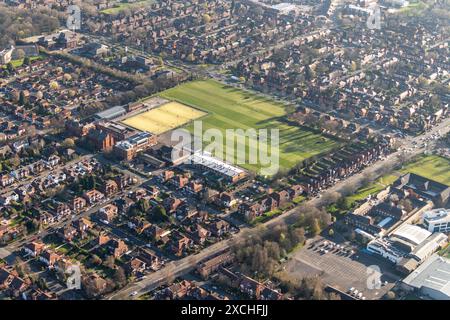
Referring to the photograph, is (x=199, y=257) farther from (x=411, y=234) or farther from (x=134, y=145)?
(x=134, y=145)

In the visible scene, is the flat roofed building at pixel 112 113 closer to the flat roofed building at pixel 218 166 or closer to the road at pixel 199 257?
the flat roofed building at pixel 218 166

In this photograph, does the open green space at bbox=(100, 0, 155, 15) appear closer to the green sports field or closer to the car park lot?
the green sports field

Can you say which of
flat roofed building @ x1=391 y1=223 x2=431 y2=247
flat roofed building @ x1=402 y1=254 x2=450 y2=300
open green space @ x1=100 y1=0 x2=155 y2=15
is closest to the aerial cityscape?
flat roofed building @ x1=402 y1=254 x2=450 y2=300

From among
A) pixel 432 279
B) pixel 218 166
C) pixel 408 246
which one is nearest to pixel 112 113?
pixel 218 166

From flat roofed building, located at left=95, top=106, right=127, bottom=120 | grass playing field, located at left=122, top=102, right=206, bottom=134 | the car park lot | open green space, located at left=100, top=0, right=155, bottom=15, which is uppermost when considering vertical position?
open green space, located at left=100, top=0, right=155, bottom=15
